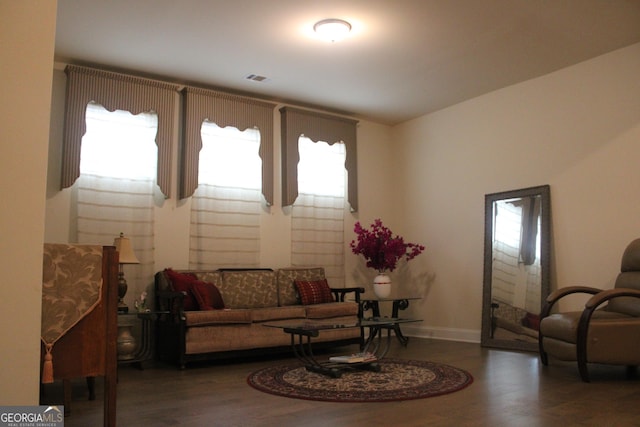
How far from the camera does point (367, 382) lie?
396 centimetres

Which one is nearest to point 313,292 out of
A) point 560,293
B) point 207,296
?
point 207,296

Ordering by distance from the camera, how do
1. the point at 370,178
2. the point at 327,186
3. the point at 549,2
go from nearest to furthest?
1. the point at 549,2
2. the point at 327,186
3. the point at 370,178

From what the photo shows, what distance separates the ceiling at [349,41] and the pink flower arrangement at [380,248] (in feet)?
5.68

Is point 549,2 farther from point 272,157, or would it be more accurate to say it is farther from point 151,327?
point 151,327

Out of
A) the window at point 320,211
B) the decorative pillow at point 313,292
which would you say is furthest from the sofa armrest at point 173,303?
the window at point 320,211

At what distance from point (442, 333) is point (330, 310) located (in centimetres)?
188

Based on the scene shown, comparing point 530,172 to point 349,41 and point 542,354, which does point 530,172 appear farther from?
point 349,41

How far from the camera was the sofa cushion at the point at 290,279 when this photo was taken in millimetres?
6090

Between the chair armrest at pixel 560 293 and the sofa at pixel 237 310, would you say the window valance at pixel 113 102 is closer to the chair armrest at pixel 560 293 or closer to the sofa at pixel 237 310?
the sofa at pixel 237 310

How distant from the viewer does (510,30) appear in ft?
15.7

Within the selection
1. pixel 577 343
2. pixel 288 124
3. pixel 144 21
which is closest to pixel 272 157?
pixel 288 124

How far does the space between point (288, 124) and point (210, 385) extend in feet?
11.8

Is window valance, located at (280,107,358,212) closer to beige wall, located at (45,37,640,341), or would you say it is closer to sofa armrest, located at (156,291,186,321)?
beige wall, located at (45,37,640,341)

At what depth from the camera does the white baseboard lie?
6.47 metres
